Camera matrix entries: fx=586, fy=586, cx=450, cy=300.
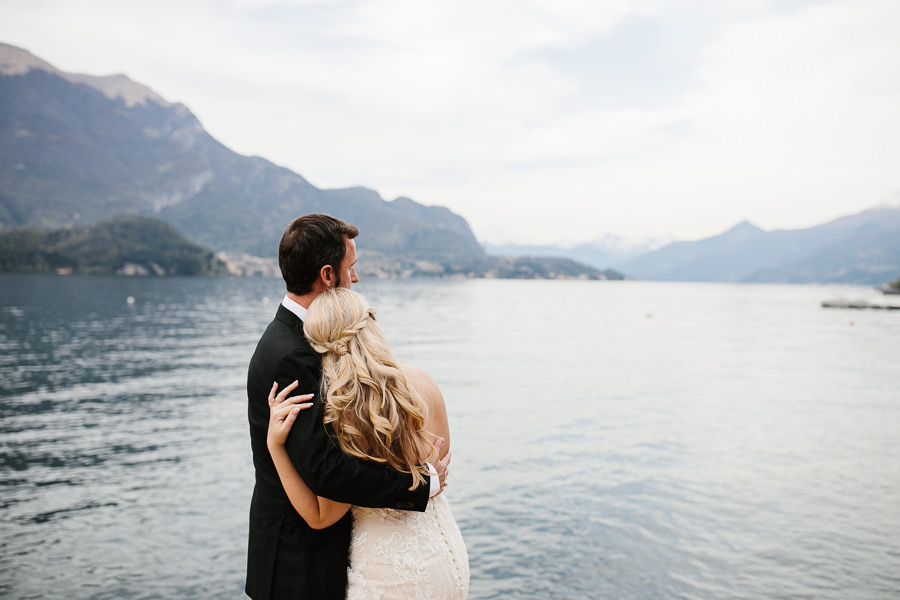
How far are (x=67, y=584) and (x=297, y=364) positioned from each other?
1028 centimetres

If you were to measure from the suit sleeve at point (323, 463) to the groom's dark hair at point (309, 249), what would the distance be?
0.39 metres

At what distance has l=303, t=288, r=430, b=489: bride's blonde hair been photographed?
2.70m

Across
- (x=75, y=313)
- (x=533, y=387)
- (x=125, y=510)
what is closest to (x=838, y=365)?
(x=533, y=387)

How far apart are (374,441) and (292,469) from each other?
1.31ft

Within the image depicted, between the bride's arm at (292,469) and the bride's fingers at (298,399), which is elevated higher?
the bride's fingers at (298,399)

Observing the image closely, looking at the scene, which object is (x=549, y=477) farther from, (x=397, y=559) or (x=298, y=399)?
(x=298, y=399)

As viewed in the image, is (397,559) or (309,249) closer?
(309,249)

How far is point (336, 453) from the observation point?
8.73ft

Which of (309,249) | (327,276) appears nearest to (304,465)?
(327,276)

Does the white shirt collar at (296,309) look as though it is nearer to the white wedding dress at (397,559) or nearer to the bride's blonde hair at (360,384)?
the bride's blonde hair at (360,384)

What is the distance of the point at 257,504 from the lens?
2992mm

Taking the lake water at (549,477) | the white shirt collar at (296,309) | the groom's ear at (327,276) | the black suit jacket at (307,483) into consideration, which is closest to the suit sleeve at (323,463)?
the black suit jacket at (307,483)

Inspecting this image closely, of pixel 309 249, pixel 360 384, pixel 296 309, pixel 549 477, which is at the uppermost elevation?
pixel 309 249

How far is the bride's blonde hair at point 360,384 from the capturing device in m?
2.70
